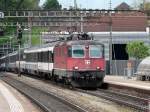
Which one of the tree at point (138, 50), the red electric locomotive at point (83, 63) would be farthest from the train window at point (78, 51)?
the tree at point (138, 50)

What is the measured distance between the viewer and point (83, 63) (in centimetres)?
3375

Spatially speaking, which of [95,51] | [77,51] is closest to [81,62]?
[77,51]

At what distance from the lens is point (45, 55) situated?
45.2 m

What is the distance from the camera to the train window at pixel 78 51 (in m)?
A: 34.1

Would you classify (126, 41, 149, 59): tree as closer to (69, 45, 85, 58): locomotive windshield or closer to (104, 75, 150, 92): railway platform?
(104, 75, 150, 92): railway platform

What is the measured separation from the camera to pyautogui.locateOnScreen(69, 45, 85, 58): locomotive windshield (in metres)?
34.1

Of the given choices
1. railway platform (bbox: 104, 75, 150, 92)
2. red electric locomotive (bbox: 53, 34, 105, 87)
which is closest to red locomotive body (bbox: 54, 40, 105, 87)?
red electric locomotive (bbox: 53, 34, 105, 87)

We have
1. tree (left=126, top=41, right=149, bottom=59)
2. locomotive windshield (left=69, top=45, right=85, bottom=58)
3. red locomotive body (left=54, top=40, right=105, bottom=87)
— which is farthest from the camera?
tree (left=126, top=41, right=149, bottom=59)

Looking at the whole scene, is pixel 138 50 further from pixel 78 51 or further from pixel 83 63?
pixel 83 63

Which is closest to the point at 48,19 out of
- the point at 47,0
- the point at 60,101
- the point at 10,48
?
the point at 60,101

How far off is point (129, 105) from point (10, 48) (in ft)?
350

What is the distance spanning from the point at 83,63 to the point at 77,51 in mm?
950

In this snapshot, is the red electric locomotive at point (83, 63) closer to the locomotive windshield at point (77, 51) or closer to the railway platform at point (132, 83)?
the locomotive windshield at point (77, 51)

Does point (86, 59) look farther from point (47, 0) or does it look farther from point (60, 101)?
point (47, 0)
